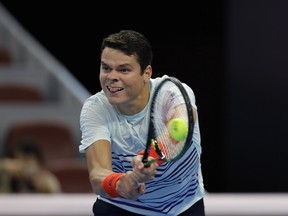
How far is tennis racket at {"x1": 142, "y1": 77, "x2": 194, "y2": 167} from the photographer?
9.61 feet

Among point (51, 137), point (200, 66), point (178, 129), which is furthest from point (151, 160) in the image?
point (200, 66)

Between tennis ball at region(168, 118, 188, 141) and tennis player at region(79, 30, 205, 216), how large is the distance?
0.19 metres

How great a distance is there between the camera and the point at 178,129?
299cm

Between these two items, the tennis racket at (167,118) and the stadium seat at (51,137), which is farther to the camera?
the stadium seat at (51,137)

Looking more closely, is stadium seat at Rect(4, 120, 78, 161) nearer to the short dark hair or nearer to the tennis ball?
the short dark hair

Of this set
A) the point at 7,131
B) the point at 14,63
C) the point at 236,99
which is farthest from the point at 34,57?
the point at 236,99

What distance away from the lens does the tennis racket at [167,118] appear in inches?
115

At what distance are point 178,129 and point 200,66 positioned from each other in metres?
5.02

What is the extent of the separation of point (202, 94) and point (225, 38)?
723 mm

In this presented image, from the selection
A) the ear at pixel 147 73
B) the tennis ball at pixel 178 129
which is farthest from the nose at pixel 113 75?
the tennis ball at pixel 178 129

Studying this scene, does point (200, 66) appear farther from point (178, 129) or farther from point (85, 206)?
point (178, 129)

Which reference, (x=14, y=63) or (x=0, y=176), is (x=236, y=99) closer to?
(x=0, y=176)

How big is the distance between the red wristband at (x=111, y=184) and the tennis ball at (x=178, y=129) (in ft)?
0.76

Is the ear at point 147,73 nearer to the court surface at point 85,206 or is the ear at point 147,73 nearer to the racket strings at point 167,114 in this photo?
the racket strings at point 167,114
